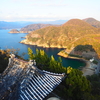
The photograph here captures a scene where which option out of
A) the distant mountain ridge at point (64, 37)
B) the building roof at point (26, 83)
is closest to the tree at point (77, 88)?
the building roof at point (26, 83)

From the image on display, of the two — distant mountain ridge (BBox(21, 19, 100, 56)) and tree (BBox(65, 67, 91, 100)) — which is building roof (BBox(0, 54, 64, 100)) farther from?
distant mountain ridge (BBox(21, 19, 100, 56))

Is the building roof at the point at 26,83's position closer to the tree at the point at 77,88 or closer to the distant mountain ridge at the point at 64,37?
the tree at the point at 77,88

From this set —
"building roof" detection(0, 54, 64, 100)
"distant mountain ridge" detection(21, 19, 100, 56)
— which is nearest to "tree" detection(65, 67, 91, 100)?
"building roof" detection(0, 54, 64, 100)

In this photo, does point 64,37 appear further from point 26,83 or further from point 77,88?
point 26,83

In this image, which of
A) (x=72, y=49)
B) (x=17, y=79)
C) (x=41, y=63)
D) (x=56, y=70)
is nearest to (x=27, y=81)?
(x=17, y=79)

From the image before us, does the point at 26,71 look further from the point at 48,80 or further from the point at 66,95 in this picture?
the point at 66,95

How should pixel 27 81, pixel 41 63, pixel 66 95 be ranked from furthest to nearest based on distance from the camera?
1. pixel 41 63
2. pixel 66 95
3. pixel 27 81

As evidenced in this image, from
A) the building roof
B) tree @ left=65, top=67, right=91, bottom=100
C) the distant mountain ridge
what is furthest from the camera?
the distant mountain ridge

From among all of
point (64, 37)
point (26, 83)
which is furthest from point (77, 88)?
point (64, 37)

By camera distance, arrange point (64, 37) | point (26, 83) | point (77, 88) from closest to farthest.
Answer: point (26, 83) < point (77, 88) < point (64, 37)

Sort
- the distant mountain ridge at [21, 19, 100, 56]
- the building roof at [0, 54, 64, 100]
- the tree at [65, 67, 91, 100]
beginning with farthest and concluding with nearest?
the distant mountain ridge at [21, 19, 100, 56]
the tree at [65, 67, 91, 100]
the building roof at [0, 54, 64, 100]

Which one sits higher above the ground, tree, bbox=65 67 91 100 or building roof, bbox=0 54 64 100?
building roof, bbox=0 54 64 100
